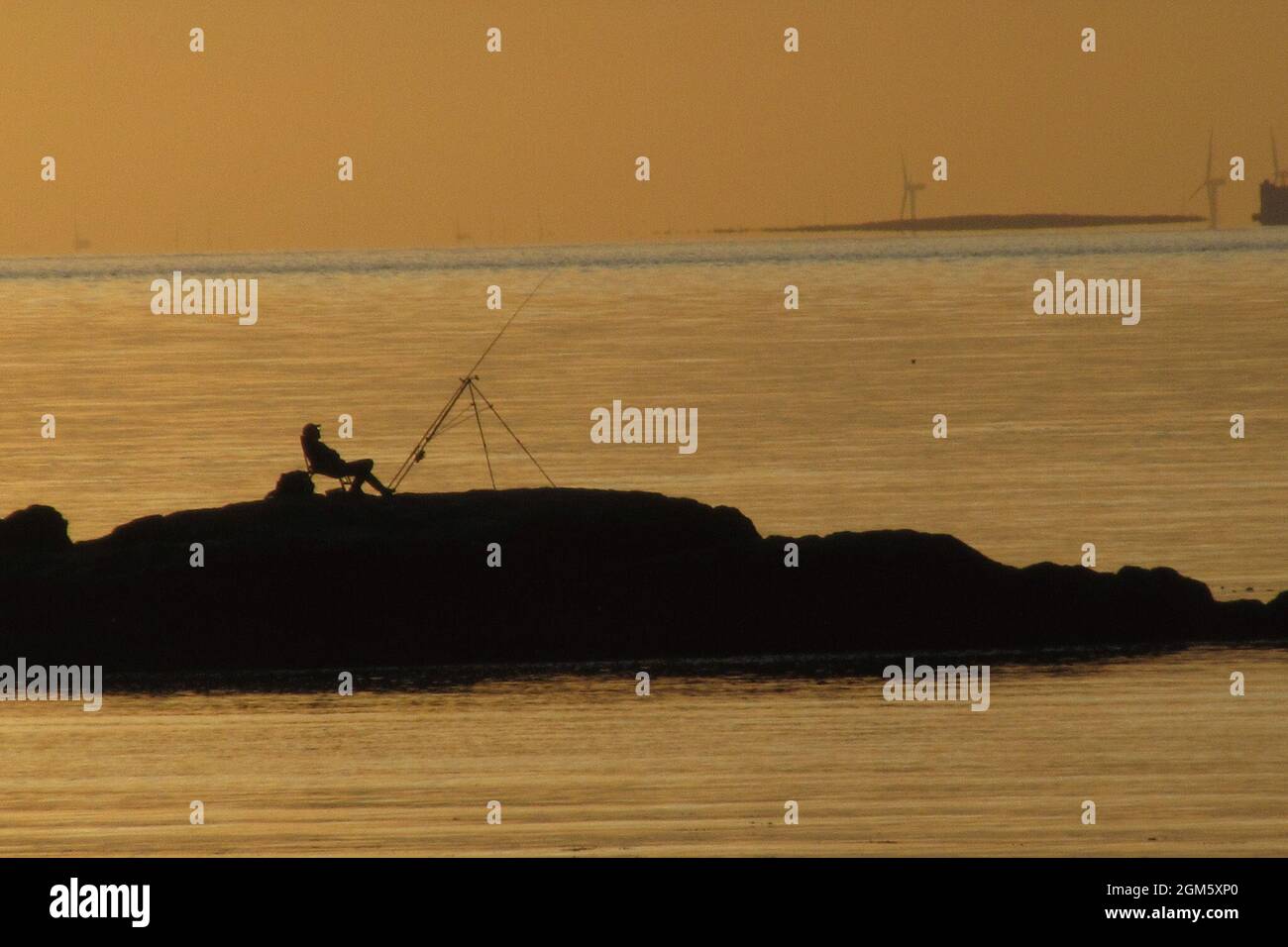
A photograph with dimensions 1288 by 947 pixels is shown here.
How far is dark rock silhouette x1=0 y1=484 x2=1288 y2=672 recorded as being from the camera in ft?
90.1

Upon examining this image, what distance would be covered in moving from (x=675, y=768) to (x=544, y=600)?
5806 mm

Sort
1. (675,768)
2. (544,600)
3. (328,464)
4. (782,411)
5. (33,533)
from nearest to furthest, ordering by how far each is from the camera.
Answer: (675,768), (544,600), (328,464), (33,533), (782,411)

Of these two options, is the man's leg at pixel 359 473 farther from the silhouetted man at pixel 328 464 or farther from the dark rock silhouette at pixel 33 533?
the dark rock silhouette at pixel 33 533

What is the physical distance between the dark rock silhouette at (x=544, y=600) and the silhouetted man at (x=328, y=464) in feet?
2.33

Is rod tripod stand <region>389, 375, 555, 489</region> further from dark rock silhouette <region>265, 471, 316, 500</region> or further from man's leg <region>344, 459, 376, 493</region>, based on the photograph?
dark rock silhouette <region>265, 471, 316, 500</region>

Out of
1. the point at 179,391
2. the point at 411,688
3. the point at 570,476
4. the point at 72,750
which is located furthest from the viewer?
the point at 179,391

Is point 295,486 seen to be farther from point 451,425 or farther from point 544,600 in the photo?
point 451,425

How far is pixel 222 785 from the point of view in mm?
21906

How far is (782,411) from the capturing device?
6506 centimetres

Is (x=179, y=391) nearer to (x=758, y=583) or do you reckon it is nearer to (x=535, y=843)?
(x=758, y=583)

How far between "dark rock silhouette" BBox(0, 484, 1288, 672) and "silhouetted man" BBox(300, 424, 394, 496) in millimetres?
710

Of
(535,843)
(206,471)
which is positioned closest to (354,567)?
(535,843)

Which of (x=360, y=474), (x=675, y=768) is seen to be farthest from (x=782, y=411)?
(x=675, y=768)
